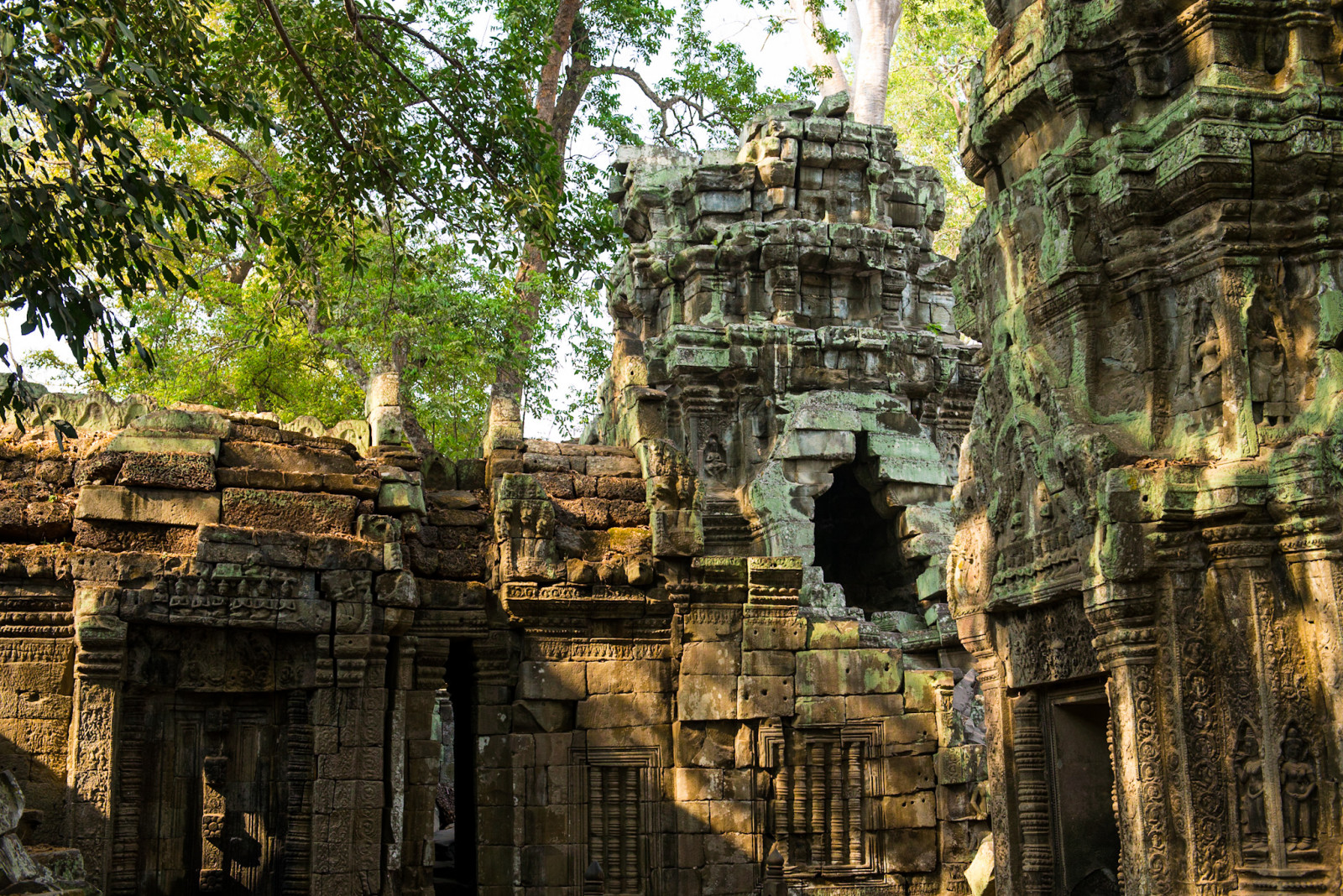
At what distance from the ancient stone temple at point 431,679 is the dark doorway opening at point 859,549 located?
366 cm

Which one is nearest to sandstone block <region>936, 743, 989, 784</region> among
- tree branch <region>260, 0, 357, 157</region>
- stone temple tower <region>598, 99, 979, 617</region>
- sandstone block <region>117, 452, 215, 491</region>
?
stone temple tower <region>598, 99, 979, 617</region>

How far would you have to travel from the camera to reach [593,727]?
10602 mm

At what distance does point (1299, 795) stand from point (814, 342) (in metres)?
10.4

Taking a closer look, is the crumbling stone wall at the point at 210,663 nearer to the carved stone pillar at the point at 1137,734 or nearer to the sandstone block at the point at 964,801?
the sandstone block at the point at 964,801

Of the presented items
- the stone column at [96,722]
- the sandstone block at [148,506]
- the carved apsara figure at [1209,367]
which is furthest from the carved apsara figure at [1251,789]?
the stone column at [96,722]

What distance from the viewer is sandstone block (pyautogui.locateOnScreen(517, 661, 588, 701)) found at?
1053 centimetres

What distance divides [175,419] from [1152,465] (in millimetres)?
6316

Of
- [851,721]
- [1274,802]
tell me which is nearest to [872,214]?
[851,721]

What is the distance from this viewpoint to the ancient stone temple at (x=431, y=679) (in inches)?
365

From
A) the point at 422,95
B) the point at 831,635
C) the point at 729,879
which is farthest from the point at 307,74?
the point at 729,879

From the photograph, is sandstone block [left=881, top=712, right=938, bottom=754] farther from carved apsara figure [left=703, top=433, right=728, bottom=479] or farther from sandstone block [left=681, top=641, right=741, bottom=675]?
carved apsara figure [left=703, top=433, right=728, bottom=479]

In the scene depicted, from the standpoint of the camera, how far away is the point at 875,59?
27.2 m

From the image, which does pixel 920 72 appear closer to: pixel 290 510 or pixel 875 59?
pixel 875 59

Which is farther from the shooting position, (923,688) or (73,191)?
(923,688)
